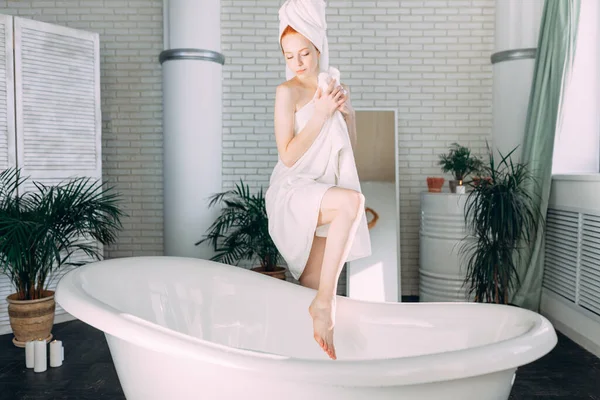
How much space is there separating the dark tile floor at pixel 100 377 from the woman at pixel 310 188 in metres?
1.47

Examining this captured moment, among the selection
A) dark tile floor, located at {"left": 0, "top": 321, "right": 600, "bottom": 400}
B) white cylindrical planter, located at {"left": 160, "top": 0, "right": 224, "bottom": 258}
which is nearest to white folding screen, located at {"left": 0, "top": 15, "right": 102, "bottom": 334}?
white cylindrical planter, located at {"left": 160, "top": 0, "right": 224, "bottom": 258}

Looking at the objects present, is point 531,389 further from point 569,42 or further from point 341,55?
point 341,55

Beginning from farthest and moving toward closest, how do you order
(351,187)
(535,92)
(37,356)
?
1. (535,92)
2. (37,356)
3. (351,187)

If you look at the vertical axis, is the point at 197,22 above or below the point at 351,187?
above

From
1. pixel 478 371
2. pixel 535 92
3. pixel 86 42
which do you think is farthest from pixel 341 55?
pixel 478 371

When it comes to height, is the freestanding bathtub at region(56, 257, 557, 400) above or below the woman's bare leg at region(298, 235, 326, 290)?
below

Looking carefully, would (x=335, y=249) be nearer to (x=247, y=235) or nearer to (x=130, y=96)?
(x=247, y=235)

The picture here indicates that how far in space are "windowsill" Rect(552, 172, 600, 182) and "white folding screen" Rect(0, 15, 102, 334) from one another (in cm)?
353

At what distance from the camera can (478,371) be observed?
119 centimetres

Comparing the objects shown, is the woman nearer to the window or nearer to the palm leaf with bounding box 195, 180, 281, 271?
the palm leaf with bounding box 195, 180, 281, 271

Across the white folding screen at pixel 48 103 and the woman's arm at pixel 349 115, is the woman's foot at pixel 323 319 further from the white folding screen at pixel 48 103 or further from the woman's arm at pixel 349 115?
the white folding screen at pixel 48 103

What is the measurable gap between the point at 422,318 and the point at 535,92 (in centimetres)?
263

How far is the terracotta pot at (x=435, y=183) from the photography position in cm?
429

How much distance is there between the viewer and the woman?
1.62 m
